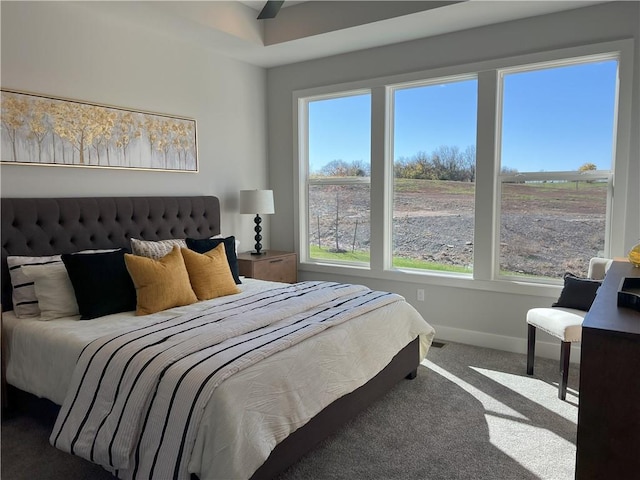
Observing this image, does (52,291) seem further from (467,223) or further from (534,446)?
(467,223)

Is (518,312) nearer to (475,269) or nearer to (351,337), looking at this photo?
(475,269)

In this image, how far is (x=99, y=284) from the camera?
282 centimetres

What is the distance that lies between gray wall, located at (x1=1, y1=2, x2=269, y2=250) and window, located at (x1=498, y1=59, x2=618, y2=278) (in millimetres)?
2525

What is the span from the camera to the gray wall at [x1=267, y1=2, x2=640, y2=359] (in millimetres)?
3324

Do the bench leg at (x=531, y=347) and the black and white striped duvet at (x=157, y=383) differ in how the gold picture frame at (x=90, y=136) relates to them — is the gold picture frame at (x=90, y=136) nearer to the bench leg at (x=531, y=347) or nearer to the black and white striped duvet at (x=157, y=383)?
the black and white striped duvet at (x=157, y=383)

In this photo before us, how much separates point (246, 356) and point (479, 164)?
2.77 meters

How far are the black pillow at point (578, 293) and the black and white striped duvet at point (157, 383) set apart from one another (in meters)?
1.78

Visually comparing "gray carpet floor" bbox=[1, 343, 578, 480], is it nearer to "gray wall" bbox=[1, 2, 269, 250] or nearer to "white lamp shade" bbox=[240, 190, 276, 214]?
"gray wall" bbox=[1, 2, 269, 250]

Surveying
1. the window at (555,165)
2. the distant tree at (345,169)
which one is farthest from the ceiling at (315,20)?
the distant tree at (345,169)

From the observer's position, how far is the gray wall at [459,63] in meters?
3.32

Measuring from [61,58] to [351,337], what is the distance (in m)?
2.80

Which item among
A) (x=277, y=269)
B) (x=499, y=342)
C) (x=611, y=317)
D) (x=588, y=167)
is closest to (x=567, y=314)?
(x=499, y=342)

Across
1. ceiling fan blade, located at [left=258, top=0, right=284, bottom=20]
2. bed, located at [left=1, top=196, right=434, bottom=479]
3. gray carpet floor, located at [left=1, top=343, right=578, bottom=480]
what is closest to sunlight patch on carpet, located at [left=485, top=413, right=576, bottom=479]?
gray carpet floor, located at [left=1, top=343, right=578, bottom=480]

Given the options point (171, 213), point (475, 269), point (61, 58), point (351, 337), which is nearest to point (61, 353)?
point (351, 337)
